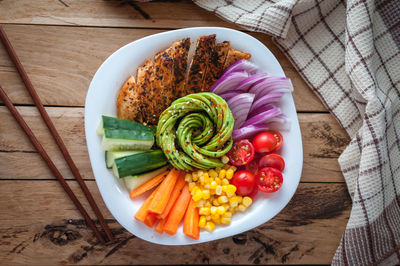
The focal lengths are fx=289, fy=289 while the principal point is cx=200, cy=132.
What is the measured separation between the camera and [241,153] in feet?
7.40

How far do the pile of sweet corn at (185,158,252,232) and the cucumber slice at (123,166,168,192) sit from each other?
26 centimetres

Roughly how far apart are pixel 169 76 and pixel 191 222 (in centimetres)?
111

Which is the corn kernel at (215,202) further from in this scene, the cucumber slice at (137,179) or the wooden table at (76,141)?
the wooden table at (76,141)

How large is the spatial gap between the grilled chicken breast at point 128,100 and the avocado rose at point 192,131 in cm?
22

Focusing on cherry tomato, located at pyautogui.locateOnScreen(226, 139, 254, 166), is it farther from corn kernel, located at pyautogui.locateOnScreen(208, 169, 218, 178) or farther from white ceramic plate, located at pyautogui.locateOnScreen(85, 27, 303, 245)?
white ceramic plate, located at pyautogui.locateOnScreen(85, 27, 303, 245)

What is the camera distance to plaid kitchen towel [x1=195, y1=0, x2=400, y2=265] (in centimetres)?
222

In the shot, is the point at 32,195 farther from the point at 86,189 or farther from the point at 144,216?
the point at 144,216

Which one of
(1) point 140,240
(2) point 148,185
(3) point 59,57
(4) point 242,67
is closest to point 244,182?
(2) point 148,185

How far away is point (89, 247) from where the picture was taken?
2582 millimetres

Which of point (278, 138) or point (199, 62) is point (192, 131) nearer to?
point (199, 62)

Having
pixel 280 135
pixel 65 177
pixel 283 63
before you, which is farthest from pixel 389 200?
pixel 65 177

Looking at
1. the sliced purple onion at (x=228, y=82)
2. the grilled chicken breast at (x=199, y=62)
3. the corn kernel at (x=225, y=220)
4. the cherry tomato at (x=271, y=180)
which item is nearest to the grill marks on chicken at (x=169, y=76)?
the grilled chicken breast at (x=199, y=62)

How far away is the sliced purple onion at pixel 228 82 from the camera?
7.20 ft

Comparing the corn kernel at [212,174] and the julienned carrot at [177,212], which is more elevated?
the corn kernel at [212,174]
